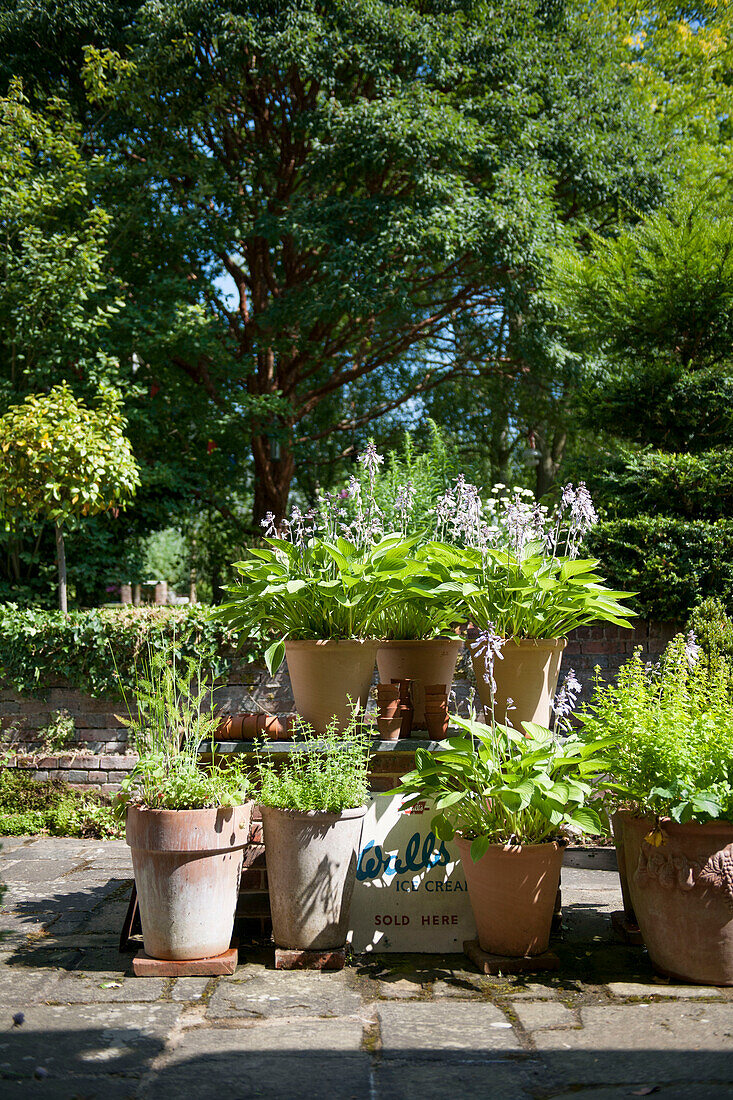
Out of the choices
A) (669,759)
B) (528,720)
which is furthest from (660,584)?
(669,759)

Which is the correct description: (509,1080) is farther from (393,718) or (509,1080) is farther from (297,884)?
(393,718)

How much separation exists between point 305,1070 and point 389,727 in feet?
4.26

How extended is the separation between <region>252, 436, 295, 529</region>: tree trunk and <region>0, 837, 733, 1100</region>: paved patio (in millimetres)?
8878

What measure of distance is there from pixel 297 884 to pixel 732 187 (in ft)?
32.2

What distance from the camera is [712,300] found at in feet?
20.5

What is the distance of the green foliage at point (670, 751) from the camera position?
2.61m

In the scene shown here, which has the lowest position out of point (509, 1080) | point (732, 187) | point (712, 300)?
point (509, 1080)

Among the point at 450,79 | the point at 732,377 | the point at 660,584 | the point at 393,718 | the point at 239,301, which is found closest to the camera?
the point at 393,718

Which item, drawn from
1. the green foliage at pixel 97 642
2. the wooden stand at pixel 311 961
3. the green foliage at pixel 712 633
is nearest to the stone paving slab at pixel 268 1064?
the wooden stand at pixel 311 961

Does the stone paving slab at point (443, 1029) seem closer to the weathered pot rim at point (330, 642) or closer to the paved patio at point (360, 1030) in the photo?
the paved patio at point (360, 1030)

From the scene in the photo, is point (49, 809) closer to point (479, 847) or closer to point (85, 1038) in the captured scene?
point (85, 1038)

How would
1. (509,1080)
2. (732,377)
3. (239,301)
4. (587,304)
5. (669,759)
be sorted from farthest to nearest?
(239,301) → (587,304) → (732,377) → (669,759) → (509,1080)

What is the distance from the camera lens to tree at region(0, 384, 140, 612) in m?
5.79

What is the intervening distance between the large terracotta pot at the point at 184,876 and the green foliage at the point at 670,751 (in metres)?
1.32
